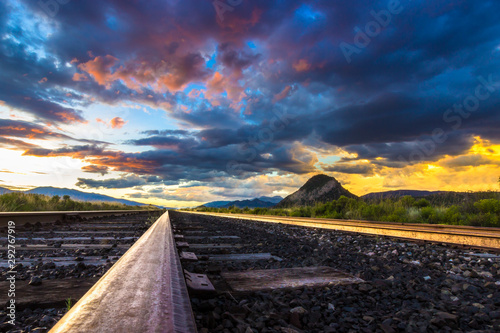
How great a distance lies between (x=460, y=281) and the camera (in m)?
2.43

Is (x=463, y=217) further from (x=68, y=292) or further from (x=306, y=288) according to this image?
(x=68, y=292)

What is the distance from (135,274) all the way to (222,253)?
2649 mm

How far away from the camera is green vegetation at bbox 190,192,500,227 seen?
8750 millimetres

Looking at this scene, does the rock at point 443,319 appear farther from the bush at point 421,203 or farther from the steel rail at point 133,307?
the bush at point 421,203

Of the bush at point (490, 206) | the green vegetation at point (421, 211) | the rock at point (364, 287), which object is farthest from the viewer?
the green vegetation at point (421, 211)

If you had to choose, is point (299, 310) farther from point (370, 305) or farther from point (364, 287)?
point (364, 287)

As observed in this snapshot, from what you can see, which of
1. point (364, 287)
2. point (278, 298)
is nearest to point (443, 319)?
point (364, 287)

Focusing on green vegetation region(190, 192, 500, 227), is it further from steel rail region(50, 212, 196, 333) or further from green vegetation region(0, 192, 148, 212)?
green vegetation region(0, 192, 148, 212)

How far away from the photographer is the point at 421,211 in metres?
10.3

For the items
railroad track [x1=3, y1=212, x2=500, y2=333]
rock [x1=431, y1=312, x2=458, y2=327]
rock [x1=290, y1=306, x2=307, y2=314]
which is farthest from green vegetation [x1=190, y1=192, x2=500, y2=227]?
rock [x1=290, y1=306, x2=307, y2=314]

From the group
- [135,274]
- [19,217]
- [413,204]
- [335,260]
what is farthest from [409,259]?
[413,204]

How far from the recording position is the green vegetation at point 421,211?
8750mm

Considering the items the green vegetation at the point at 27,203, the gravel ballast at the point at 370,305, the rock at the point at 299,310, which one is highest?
the green vegetation at the point at 27,203

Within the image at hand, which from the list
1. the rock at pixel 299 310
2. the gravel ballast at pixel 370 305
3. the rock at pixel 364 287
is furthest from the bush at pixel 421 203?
the rock at pixel 299 310
